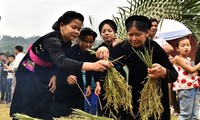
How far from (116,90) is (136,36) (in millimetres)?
500

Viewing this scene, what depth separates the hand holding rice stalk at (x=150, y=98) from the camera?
117 inches

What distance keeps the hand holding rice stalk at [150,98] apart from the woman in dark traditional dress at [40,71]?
63cm

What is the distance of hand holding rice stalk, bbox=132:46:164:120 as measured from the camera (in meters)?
2.98

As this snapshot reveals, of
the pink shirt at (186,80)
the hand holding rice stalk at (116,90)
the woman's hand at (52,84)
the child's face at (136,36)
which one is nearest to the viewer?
the hand holding rice stalk at (116,90)

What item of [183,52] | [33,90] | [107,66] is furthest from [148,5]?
[183,52]

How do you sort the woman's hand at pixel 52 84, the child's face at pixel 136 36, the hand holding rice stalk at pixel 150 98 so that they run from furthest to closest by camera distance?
1. the woman's hand at pixel 52 84
2. the child's face at pixel 136 36
3. the hand holding rice stalk at pixel 150 98

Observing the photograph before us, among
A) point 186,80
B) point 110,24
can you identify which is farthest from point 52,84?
point 186,80

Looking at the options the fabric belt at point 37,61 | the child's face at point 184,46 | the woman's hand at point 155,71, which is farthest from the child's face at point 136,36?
the child's face at point 184,46

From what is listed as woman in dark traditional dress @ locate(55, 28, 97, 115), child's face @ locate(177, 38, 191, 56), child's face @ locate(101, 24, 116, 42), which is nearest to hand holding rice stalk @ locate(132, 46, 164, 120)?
woman in dark traditional dress @ locate(55, 28, 97, 115)

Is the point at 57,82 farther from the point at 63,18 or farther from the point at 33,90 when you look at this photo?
the point at 63,18

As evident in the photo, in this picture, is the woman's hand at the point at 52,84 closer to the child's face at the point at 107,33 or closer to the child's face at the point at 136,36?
the child's face at the point at 136,36

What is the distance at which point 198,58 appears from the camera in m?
5.39

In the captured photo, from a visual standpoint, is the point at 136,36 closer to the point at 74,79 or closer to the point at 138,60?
the point at 138,60

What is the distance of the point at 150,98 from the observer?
2.98m
